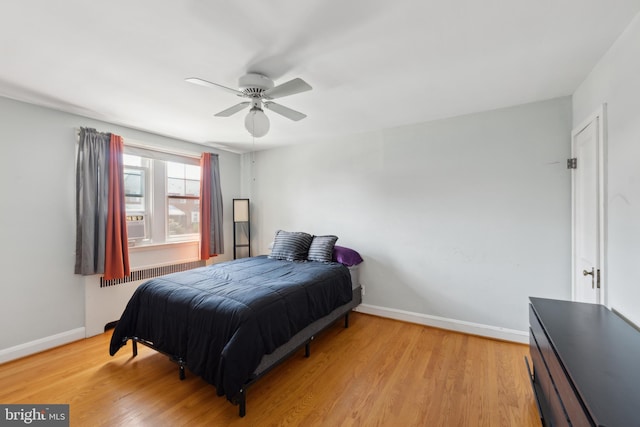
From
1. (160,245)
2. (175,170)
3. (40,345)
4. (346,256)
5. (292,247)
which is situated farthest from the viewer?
(175,170)

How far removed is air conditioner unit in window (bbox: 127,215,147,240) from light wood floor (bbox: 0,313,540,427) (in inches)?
48.4

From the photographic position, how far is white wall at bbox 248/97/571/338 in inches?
102

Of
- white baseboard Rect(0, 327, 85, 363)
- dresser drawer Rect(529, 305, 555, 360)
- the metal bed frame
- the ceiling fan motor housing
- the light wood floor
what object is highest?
the ceiling fan motor housing

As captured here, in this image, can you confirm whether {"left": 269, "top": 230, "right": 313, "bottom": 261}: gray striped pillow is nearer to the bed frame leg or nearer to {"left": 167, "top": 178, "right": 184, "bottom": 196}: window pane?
{"left": 167, "top": 178, "right": 184, "bottom": 196}: window pane

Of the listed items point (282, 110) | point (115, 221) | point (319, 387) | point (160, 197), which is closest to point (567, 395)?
point (319, 387)

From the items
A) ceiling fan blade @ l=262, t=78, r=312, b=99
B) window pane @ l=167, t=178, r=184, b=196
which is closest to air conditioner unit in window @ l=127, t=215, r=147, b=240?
window pane @ l=167, t=178, r=184, b=196

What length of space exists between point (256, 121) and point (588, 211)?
8.96 ft

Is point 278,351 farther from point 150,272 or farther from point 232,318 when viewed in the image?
point 150,272

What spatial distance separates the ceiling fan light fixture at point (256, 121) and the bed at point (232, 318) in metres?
1.34

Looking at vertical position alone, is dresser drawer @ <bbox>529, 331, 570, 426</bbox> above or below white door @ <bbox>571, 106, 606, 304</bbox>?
below

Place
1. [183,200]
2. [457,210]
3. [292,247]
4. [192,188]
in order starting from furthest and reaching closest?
[192,188] < [183,200] < [292,247] < [457,210]

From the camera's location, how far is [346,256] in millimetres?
3340

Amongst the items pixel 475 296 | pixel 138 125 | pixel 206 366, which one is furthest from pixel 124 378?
pixel 475 296

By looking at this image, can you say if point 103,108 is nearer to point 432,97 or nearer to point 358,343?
point 432,97
